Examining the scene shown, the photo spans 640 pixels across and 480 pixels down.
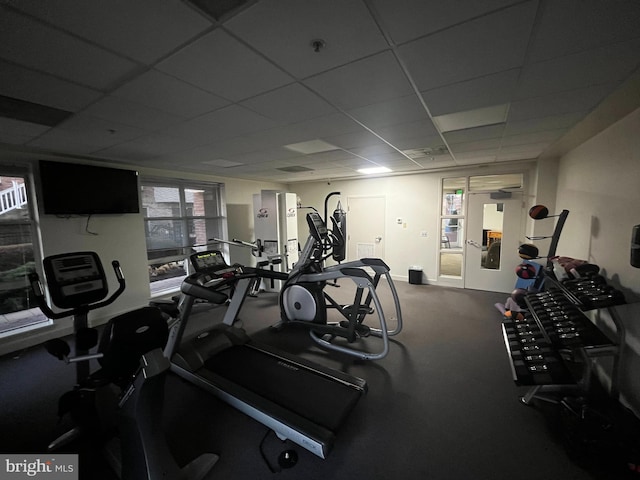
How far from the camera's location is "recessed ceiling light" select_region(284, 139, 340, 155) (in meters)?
3.15

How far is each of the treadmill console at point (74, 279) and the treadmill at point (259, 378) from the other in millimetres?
651

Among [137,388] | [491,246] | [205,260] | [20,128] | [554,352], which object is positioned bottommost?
[554,352]

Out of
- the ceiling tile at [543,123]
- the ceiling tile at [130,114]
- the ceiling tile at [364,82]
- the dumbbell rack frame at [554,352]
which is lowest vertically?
the dumbbell rack frame at [554,352]

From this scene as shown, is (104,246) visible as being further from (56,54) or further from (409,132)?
(409,132)

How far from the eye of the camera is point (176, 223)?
512 cm

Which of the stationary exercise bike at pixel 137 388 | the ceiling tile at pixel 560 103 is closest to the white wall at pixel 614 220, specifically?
the ceiling tile at pixel 560 103

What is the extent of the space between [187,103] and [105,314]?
3.84 metres

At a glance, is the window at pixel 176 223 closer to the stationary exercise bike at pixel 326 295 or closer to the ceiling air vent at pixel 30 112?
the ceiling air vent at pixel 30 112

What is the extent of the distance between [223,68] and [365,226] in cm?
529

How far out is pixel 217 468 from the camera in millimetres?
1615

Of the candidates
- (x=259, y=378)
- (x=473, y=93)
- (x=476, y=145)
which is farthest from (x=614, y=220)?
(x=259, y=378)

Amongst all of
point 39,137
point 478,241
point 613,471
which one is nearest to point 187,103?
point 39,137

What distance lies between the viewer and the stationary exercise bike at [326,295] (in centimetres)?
284

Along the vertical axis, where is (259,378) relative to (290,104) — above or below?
below
